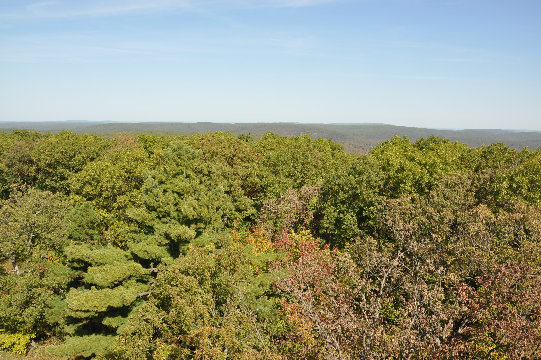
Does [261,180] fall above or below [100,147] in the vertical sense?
below

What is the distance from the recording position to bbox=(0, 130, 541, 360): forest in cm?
1252

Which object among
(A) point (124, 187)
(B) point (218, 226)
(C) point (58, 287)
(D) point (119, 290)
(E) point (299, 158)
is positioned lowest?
(C) point (58, 287)

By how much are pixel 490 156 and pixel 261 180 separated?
87.1 ft

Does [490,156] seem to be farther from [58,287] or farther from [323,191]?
[58,287]

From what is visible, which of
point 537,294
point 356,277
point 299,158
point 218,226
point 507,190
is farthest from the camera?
point 299,158

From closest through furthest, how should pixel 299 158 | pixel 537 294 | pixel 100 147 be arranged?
pixel 537 294 < pixel 299 158 < pixel 100 147

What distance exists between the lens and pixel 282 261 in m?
23.0

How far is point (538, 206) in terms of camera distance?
74.6 ft

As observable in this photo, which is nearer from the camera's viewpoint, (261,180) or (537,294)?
(537,294)

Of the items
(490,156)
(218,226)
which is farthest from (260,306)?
(490,156)

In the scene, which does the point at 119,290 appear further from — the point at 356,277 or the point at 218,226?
the point at 356,277

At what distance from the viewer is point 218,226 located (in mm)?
26844

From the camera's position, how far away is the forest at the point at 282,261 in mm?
12523

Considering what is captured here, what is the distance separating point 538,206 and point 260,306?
70.3 feet
